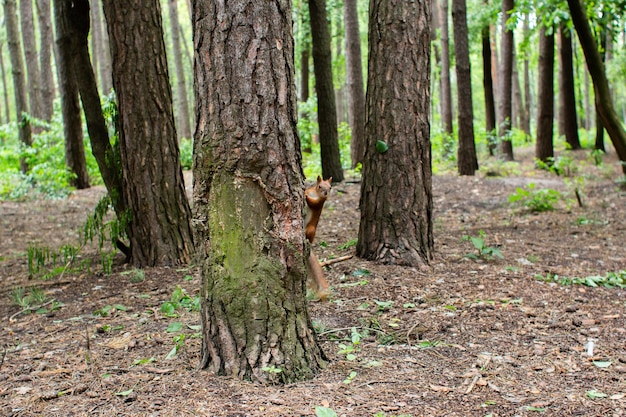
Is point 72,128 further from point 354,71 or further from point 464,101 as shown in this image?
point 464,101

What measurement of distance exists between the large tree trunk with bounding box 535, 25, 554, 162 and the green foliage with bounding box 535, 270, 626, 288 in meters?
9.45

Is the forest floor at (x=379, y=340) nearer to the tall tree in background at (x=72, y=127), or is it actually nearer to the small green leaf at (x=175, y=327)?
the small green leaf at (x=175, y=327)

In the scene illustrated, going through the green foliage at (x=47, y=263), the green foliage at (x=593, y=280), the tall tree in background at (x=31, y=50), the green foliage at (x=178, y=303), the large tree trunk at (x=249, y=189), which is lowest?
the green foliage at (x=593, y=280)

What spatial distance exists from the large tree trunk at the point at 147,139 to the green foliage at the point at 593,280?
3639 mm

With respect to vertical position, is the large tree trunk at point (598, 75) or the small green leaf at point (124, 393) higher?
the large tree trunk at point (598, 75)

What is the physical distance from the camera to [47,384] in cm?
340

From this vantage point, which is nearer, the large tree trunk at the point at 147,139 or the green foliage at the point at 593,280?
the green foliage at the point at 593,280

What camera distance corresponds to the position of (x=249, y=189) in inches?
127

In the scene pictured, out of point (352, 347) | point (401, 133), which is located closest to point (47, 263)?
point (401, 133)

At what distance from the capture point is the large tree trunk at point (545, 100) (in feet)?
47.3

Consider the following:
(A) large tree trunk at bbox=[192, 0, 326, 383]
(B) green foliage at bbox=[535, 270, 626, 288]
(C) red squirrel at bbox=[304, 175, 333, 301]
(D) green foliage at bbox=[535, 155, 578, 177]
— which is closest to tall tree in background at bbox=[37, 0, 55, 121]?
(D) green foliage at bbox=[535, 155, 578, 177]

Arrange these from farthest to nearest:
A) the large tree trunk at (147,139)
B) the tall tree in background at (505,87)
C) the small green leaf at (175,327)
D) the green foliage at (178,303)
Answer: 1. the tall tree in background at (505,87)
2. the large tree trunk at (147,139)
3. the green foliage at (178,303)
4. the small green leaf at (175,327)

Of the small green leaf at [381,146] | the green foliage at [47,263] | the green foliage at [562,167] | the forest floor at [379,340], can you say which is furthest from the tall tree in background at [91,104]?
the green foliage at [562,167]

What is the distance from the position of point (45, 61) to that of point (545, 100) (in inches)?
503
